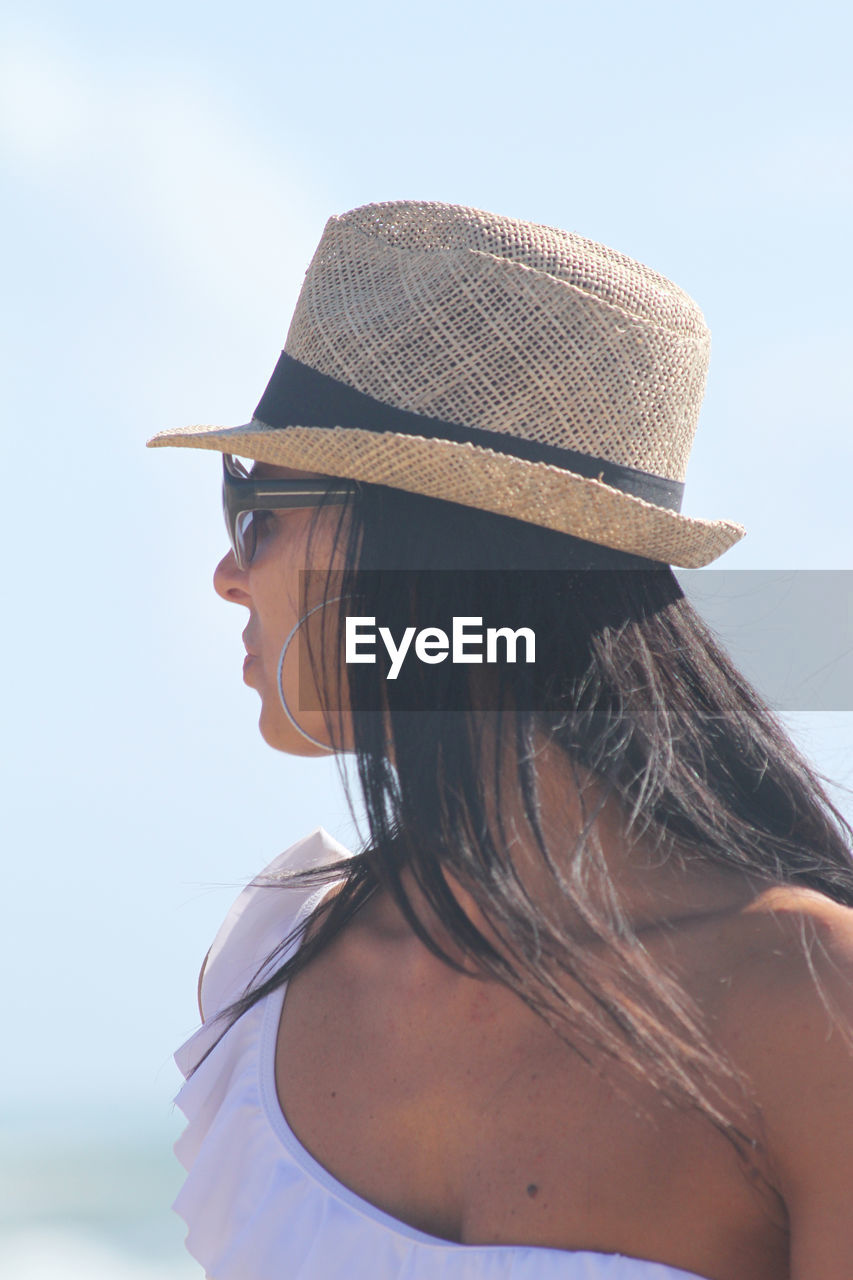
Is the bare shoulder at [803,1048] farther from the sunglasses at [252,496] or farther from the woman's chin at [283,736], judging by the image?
the sunglasses at [252,496]

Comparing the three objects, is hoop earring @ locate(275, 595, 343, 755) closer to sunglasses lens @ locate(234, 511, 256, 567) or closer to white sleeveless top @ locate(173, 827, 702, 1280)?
sunglasses lens @ locate(234, 511, 256, 567)

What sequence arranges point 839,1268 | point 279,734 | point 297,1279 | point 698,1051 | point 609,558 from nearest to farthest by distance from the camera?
point 839,1268, point 698,1051, point 297,1279, point 609,558, point 279,734

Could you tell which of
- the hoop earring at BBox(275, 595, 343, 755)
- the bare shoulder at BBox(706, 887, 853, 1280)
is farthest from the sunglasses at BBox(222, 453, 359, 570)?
the bare shoulder at BBox(706, 887, 853, 1280)

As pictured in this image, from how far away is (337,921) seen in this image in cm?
213

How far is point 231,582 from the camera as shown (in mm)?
2043

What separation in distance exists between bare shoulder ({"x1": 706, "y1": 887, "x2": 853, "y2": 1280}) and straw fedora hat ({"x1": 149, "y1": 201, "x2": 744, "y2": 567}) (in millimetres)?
551

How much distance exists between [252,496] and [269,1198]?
1.00 m

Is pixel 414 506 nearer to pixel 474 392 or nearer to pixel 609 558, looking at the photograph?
pixel 474 392

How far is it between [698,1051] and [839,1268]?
0.27 m

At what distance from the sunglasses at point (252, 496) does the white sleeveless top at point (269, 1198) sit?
724mm

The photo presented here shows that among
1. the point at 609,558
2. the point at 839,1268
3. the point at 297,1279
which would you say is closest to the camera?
the point at 839,1268

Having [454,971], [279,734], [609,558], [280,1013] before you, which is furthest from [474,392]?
[280,1013]

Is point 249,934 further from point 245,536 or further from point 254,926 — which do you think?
point 245,536

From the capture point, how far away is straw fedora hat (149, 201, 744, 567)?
172cm
